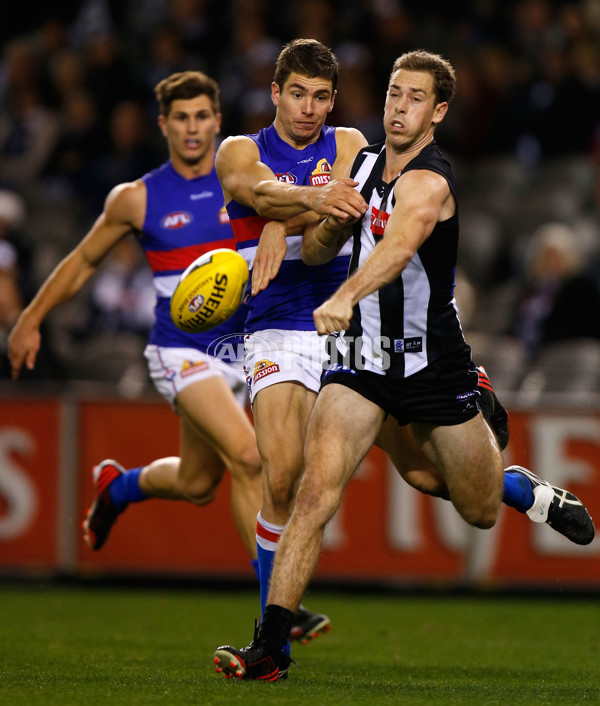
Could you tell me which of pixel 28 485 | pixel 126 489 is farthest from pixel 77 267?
pixel 28 485

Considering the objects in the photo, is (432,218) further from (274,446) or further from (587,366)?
(587,366)

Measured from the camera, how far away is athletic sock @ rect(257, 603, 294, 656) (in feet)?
16.7

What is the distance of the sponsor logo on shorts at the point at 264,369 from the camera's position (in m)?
5.91

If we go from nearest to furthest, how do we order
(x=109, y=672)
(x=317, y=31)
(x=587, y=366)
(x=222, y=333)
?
1. (x=109, y=672)
2. (x=222, y=333)
3. (x=587, y=366)
4. (x=317, y=31)

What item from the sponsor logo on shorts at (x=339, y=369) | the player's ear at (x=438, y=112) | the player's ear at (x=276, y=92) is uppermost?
the player's ear at (x=276, y=92)

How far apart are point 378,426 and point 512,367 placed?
16.1ft

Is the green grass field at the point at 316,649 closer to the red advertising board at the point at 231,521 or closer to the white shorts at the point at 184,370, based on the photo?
the red advertising board at the point at 231,521

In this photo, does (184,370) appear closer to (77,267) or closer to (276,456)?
(77,267)

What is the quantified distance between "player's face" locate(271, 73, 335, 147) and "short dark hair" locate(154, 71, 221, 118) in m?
1.46

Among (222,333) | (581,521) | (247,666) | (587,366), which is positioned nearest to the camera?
(247,666)

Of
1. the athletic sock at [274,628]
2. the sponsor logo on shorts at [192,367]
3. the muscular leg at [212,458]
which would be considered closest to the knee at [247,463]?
the muscular leg at [212,458]

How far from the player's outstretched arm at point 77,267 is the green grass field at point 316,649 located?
5.52ft

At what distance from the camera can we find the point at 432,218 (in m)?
5.15

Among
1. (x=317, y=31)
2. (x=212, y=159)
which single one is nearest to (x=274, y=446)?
(x=212, y=159)
